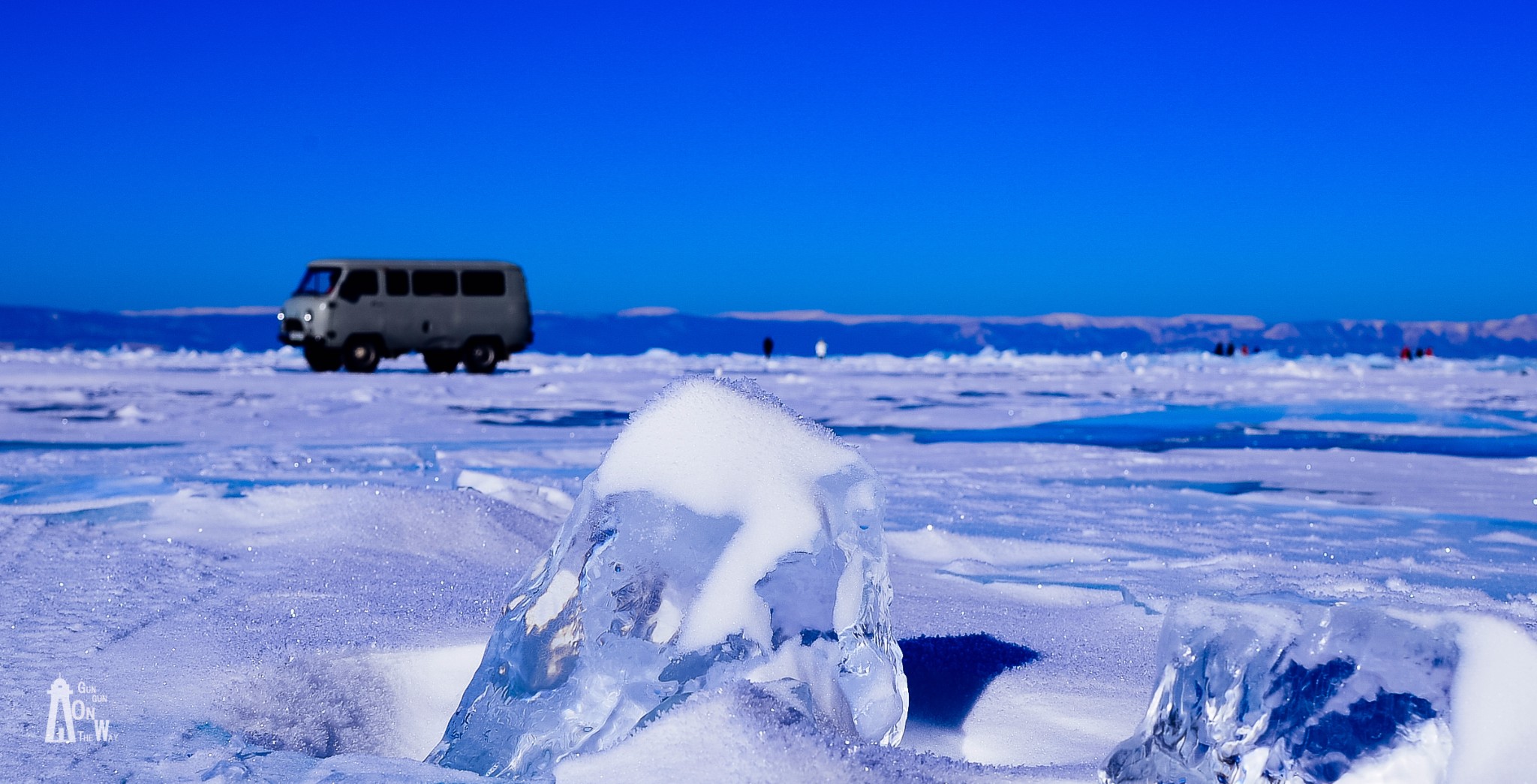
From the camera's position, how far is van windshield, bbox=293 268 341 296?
1805 centimetres

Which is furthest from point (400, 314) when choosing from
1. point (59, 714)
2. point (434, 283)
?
point (59, 714)

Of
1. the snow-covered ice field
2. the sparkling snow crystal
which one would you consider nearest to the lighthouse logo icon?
the snow-covered ice field

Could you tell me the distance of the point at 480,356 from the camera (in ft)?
63.8

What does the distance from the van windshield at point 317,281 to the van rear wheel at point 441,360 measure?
1.91 m

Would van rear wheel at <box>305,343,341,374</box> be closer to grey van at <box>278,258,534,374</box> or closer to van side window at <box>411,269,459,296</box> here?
grey van at <box>278,258,534,374</box>

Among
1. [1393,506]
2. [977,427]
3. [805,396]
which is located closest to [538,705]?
[1393,506]

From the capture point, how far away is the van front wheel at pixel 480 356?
762 inches

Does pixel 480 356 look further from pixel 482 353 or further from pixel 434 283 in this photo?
pixel 434 283

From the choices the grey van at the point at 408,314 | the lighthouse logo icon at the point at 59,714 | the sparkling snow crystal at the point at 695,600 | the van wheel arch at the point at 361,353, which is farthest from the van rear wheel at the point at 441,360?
the sparkling snow crystal at the point at 695,600

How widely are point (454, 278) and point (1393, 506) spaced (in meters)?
16.5

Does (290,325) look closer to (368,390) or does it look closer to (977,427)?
(368,390)

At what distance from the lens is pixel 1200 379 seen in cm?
2030

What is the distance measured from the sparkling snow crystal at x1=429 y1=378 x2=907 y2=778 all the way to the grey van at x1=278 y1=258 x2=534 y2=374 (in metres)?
17.3

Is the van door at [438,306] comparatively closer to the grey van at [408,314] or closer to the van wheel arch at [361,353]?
the grey van at [408,314]
